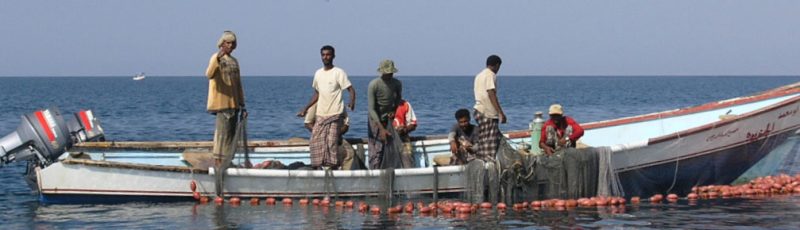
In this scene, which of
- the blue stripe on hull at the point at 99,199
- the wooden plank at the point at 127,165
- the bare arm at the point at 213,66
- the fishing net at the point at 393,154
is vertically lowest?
the blue stripe on hull at the point at 99,199

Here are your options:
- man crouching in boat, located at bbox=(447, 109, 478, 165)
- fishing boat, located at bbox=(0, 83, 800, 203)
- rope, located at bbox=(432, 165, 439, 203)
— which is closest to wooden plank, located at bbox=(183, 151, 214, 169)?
fishing boat, located at bbox=(0, 83, 800, 203)

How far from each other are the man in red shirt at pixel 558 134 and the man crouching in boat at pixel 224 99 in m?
3.89

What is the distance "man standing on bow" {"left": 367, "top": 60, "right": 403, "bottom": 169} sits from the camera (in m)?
15.3

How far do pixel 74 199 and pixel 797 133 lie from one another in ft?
32.1

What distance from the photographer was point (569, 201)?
1515 cm

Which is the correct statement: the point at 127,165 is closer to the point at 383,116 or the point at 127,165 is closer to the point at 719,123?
the point at 383,116

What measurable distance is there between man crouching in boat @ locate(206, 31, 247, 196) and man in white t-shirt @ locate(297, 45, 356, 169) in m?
0.97

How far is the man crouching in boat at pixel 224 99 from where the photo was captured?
14984 millimetres

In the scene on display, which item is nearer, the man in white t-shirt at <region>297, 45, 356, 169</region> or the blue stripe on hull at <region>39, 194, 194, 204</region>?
the man in white t-shirt at <region>297, 45, 356, 169</region>

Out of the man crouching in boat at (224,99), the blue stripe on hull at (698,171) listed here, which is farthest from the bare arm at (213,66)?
the blue stripe on hull at (698,171)

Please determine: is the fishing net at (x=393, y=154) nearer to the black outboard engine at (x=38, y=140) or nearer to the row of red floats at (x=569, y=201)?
the row of red floats at (x=569, y=201)

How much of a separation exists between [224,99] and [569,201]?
4.53 metres

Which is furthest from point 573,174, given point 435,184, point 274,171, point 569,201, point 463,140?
point 274,171

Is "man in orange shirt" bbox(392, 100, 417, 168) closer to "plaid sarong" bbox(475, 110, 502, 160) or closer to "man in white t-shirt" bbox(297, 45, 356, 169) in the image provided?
"man in white t-shirt" bbox(297, 45, 356, 169)
